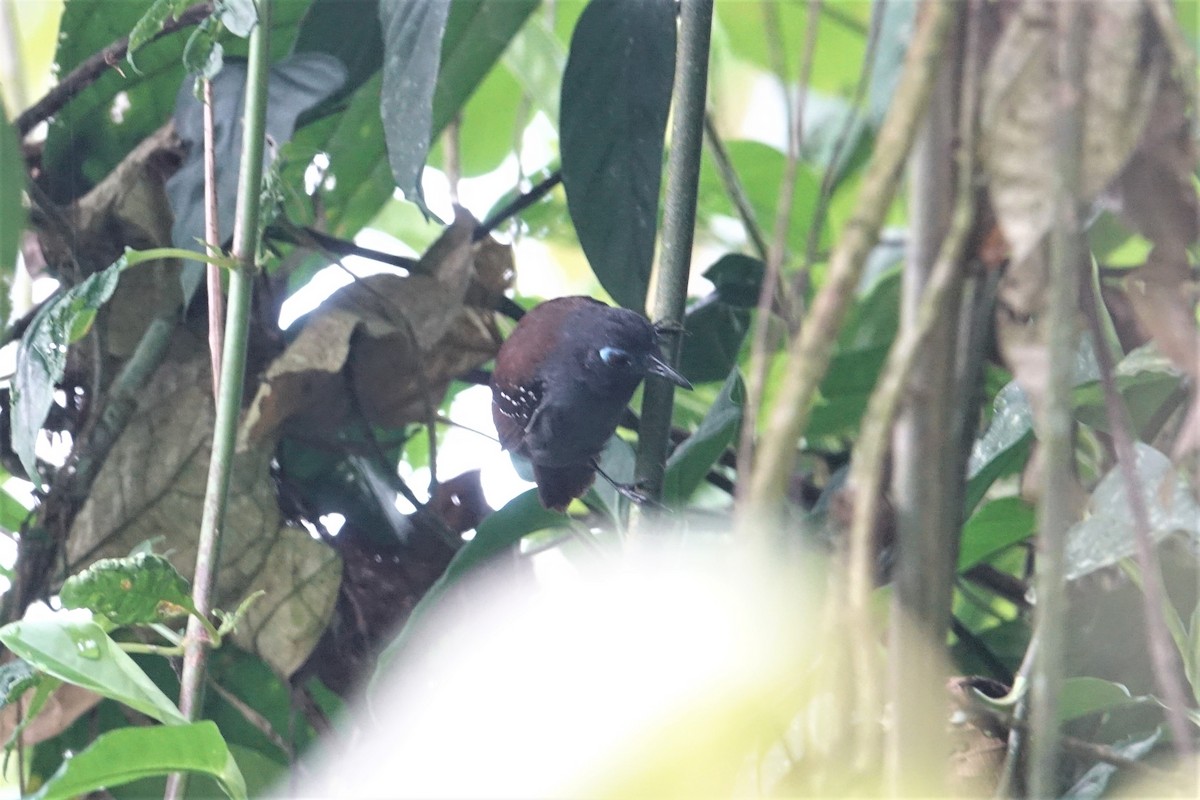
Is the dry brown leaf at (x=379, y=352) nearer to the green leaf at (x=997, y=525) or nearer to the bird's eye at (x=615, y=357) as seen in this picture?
the bird's eye at (x=615, y=357)

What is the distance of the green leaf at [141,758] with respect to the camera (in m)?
0.88

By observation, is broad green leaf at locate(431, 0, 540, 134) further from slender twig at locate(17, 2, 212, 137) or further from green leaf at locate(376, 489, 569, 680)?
green leaf at locate(376, 489, 569, 680)

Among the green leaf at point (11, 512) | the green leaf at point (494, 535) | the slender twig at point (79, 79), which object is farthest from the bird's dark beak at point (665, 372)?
the green leaf at point (11, 512)

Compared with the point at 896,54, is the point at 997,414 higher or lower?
lower

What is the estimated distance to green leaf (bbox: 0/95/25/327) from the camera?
3.33 ft

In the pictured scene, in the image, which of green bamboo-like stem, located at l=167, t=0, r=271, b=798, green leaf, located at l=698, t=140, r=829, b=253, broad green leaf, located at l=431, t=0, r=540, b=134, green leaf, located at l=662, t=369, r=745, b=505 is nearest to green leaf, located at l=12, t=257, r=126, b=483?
green bamboo-like stem, located at l=167, t=0, r=271, b=798

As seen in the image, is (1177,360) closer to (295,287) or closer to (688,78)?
(688,78)

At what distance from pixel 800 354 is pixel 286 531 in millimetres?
1181

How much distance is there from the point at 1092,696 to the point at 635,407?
1.39 meters

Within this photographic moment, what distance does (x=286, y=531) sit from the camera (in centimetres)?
151

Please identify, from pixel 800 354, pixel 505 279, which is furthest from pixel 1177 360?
pixel 505 279

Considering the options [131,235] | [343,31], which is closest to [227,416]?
[131,235]

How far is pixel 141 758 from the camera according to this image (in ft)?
2.98

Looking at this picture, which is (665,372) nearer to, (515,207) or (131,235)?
(515,207)
